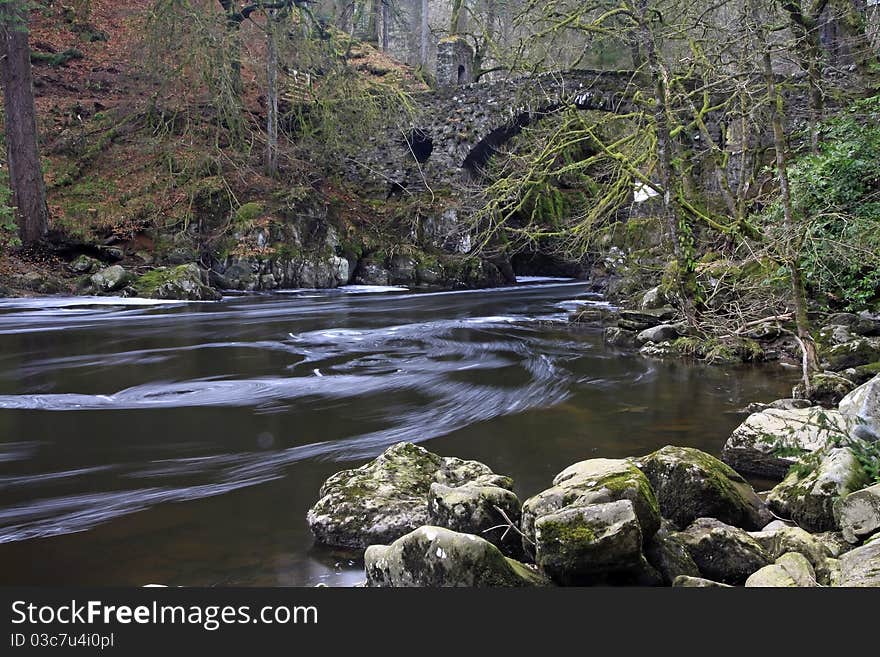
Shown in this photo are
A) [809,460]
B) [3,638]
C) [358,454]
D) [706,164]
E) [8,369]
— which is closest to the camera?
[3,638]

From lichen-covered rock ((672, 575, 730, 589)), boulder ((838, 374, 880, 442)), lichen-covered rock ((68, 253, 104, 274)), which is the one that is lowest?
lichen-covered rock ((672, 575, 730, 589))

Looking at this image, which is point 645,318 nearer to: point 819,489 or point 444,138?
point 819,489

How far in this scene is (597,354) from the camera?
417 inches

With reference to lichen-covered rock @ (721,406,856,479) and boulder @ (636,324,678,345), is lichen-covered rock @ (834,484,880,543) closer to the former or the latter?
lichen-covered rock @ (721,406,856,479)

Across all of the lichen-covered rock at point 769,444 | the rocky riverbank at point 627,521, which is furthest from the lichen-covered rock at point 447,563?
the lichen-covered rock at point 769,444

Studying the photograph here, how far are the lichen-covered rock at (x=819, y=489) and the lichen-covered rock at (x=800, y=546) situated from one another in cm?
29

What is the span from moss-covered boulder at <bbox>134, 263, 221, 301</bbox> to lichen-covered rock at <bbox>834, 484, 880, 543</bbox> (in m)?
15.4

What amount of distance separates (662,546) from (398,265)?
18.3 meters

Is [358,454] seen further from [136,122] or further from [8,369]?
[136,122]

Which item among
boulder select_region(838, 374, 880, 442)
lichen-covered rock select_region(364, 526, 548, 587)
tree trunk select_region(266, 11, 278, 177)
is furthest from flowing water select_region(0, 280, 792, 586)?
tree trunk select_region(266, 11, 278, 177)

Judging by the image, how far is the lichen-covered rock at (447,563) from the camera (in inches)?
111

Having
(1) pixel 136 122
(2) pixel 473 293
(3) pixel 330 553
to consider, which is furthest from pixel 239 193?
(3) pixel 330 553

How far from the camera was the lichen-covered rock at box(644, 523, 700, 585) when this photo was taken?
10.3ft

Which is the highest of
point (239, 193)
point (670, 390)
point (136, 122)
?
point (136, 122)
